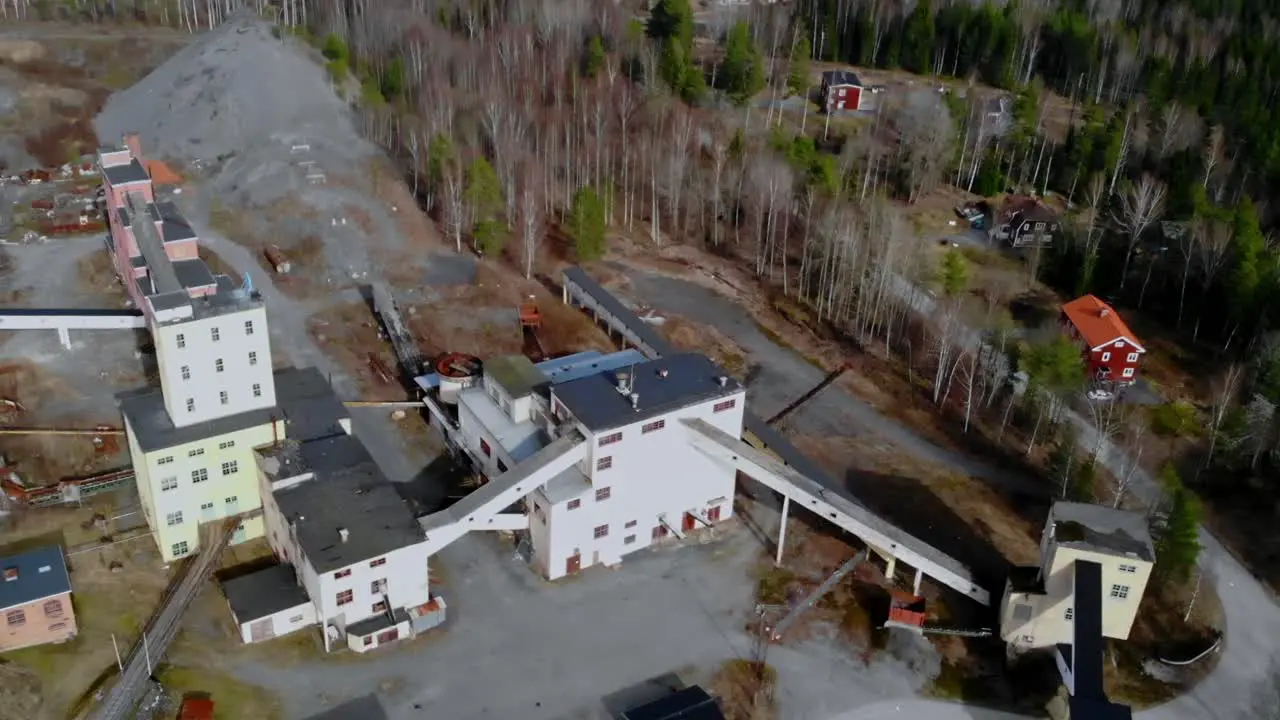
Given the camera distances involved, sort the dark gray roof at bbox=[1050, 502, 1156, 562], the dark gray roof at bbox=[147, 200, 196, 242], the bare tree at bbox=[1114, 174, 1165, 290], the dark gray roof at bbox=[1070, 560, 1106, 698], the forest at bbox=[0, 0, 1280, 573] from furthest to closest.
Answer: the bare tree at bbox=[1114, 174, 1165, 290], the forest at bbox=[0, 0, 1280, 573], the dark gray roof at bbox=[147, 200, 196, 242], the dark gray roof at bbox=[1050, 502, 1156, 562], the dark gray roof at bbox=[1070, 560, 1106, 698]

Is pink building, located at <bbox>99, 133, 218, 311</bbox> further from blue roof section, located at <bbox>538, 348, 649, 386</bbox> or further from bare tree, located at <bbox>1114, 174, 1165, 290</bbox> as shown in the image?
bare tree, located at <bbox>1114, 174, 1165, 290</bbox>

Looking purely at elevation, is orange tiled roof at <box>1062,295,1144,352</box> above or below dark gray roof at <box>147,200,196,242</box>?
below

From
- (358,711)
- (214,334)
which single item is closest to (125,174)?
(214,334)

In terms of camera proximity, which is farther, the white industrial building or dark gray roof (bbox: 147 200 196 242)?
dark gray roof (bbox: 147 200 196 242)

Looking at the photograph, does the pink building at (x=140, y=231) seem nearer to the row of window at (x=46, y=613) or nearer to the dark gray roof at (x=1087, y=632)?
the row of window at (x=46, y=613)

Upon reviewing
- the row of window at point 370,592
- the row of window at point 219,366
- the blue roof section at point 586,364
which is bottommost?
the row of window at point 370,592

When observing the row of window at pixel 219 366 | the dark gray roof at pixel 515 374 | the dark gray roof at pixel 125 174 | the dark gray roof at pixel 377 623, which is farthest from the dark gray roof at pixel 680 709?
the dark gray roof at pixel 125 174

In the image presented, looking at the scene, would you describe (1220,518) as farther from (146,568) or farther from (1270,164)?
(146,568)

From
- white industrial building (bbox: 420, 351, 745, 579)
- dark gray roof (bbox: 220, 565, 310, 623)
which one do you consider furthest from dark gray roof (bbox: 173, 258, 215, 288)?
dark gray roof (bbox: 220, 565, 310, 623)
